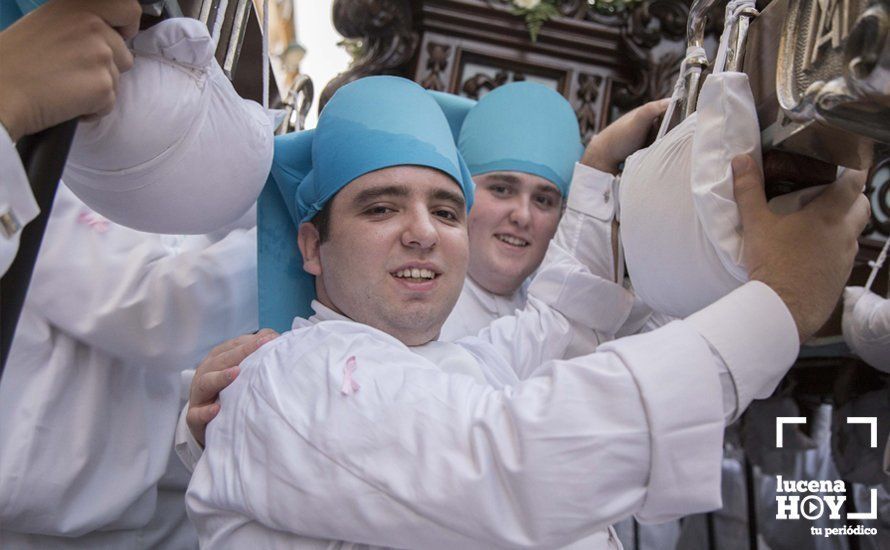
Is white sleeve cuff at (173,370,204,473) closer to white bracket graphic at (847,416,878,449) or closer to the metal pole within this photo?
the metal pole

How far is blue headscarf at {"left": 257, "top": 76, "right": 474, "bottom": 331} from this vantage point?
51.2 inches

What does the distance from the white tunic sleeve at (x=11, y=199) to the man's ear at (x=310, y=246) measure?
0.62m

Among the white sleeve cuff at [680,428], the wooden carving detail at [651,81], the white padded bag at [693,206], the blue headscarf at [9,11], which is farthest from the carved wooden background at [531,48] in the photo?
the white sleeve cuff at [680,428]

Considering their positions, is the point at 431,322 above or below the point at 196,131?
below

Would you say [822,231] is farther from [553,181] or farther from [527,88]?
[527,88]

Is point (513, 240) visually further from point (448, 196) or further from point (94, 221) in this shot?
point (94, 221)

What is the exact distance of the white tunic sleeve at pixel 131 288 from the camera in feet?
4.72

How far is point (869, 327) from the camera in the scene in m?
1.71

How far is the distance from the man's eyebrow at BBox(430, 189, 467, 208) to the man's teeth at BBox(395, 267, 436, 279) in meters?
0.12

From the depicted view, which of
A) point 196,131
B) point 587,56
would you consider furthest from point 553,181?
point 196,131

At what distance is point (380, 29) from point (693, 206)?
1.45 m

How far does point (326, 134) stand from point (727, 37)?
591mm

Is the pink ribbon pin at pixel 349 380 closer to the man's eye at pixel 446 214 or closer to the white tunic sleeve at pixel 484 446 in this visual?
the white tunic sleeve at pixel 484 446

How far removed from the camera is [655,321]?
189 cm
